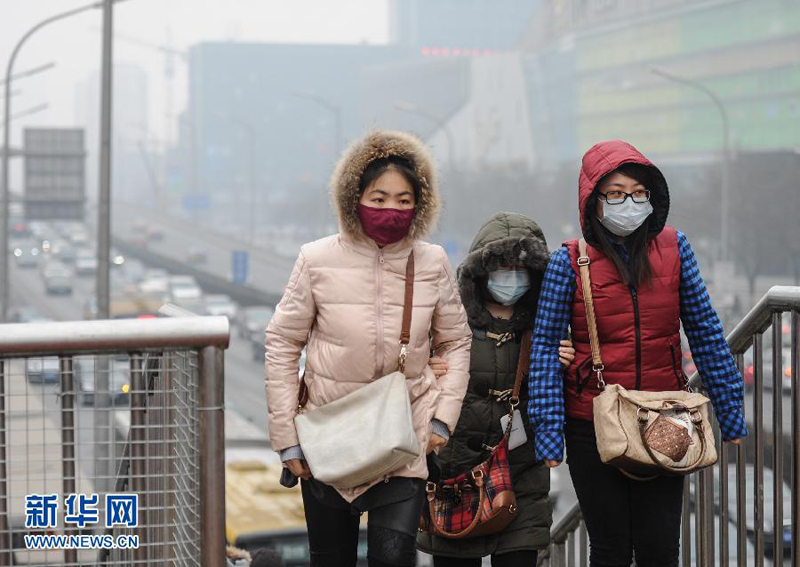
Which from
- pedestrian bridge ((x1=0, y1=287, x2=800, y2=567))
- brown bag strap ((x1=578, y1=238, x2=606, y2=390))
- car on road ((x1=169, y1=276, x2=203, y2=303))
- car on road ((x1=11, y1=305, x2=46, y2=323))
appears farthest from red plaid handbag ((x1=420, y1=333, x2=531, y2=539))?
car on road ((x1=169, y1=276, x2=203, y2=303))

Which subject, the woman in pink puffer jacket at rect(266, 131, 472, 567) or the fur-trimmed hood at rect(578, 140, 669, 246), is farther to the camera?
the fur-trimmed hood at rect(578, 140, 669, 246)

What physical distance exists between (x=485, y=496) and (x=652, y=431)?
2.62ft

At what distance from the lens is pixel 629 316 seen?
399 cm

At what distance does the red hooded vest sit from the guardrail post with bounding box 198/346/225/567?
4.54 feet

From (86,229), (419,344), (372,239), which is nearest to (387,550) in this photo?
(419,344)

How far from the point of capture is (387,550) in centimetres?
381

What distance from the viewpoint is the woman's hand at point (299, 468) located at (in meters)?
3.88

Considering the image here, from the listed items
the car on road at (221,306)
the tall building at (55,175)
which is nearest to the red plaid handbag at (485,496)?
the tall building at (55,175)

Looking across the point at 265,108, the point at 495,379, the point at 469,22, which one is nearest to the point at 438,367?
the point at 495,379

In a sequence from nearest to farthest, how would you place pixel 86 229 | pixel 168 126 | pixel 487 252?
pixel 487 252
pixel 86 229
pixel 168 126

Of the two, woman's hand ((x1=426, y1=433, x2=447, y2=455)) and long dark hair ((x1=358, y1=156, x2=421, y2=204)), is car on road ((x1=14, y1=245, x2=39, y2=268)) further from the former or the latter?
woman's hand ((x1=426, y1=433, x2=447, y2=455))

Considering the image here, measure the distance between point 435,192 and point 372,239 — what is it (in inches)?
10.2

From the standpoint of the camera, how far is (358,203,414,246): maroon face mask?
3.92 meters

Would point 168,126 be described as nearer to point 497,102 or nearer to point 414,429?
point 497,102
